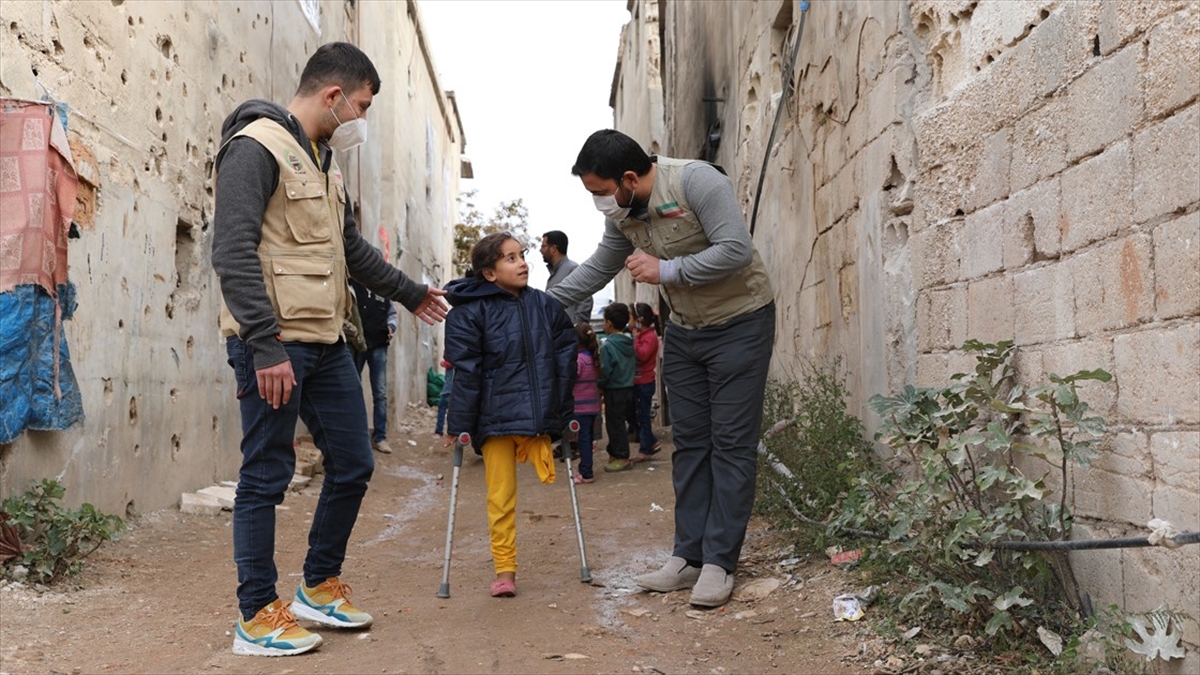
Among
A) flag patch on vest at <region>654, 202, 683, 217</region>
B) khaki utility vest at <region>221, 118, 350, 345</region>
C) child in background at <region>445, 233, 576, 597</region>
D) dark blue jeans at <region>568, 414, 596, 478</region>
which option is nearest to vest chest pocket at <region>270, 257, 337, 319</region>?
khaki utility vest at <region>221, 118, 350, 345</region>

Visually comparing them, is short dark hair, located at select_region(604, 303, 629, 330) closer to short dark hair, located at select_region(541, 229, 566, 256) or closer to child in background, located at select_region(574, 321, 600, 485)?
child in background, located at select_region(574, 321, 600, 485)

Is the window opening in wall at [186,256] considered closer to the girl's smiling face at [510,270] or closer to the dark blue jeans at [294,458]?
the girl's smiling face at [510,270]

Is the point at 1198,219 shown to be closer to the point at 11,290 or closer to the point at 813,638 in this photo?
the point at 813,638

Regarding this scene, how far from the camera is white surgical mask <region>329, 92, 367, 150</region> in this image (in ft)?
11.6

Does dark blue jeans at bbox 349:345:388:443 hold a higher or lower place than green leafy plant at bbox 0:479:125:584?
higher

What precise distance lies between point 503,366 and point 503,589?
923 millimetres

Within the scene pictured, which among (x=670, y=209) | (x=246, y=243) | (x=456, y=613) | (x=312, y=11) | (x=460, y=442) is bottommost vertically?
(x=456, y=613)

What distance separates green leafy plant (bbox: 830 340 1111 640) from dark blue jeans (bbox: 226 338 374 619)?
181 centimetres

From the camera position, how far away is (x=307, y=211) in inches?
133

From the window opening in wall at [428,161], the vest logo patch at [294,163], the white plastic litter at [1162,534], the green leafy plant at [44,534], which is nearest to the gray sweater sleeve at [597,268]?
the vest logo patch at [294,163]

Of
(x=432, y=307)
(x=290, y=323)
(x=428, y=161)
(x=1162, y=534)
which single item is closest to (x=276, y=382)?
(x=290, y=323)

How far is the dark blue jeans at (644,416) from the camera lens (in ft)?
29.7

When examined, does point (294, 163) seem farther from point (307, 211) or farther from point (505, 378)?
point (505, 378)

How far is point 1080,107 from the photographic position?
2.85 metres
